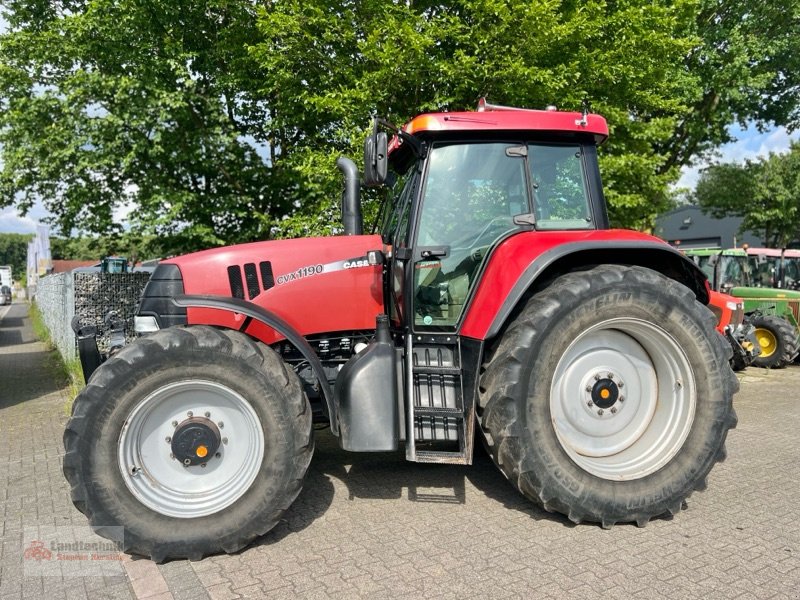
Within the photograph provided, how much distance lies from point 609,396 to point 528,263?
1042 millimetres

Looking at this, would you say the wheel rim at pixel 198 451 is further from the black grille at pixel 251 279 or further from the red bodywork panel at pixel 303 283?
the black grille at pixel 251 279

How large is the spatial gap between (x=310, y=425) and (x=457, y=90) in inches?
242

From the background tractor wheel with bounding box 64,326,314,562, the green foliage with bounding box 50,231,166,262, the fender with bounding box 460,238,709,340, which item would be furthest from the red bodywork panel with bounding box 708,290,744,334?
the green foliage with bounding box 50,231,166,262

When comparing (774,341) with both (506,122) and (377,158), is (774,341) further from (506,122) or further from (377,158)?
(377,158)

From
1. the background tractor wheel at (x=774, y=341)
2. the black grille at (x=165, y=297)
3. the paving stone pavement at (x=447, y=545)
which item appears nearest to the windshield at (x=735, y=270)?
the background tractor wheel at (x=774, y=341)

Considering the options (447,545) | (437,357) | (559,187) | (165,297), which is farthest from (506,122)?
(447,545)

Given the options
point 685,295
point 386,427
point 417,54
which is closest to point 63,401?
point 386,427

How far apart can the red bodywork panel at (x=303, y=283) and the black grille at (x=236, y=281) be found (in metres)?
0.02

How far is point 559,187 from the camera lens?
4.10 metres

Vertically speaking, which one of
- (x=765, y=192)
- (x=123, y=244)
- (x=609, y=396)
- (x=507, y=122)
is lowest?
(x=609, y=396)

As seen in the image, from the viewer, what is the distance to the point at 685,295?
3.71 metres

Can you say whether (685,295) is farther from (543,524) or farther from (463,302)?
(543,524)

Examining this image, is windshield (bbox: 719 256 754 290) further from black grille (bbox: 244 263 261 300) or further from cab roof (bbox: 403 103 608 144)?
black grille (bbox: 244 263 261 300)

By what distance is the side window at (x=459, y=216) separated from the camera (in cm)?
390
